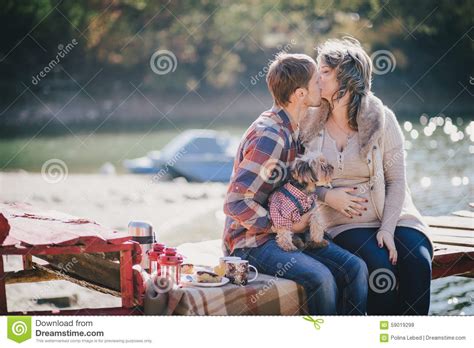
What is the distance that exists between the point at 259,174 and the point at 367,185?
1.77 feet

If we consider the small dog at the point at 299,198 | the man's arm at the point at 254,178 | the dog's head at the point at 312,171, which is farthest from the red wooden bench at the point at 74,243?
the dog's head at the point at 312,171

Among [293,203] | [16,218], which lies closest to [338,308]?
[293,203]

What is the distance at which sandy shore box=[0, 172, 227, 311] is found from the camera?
6.90 meters

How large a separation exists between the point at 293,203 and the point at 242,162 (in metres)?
0.26

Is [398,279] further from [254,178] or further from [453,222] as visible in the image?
[453,222]

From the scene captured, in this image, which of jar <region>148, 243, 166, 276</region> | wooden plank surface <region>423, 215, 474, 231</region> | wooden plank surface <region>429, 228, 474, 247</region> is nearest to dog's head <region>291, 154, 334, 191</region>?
jar <region>148, 243, 166, 276</region>

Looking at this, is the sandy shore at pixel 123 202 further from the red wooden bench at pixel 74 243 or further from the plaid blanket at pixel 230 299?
the plaid blanket at pixel 230 299

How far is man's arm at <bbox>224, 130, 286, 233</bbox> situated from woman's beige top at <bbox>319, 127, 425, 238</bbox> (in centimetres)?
31

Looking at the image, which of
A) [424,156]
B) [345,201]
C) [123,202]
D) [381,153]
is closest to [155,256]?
[345,201]

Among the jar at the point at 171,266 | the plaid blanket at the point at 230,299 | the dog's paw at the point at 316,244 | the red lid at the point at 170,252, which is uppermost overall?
the dog's paw at the point at 316,244

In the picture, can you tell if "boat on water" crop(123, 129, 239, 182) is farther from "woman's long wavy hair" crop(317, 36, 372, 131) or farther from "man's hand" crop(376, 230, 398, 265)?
"man's hand" crop(376, 230, 398, 265)

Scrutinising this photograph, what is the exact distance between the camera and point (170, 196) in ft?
34.5

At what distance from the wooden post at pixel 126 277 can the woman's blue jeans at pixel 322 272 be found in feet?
1.52

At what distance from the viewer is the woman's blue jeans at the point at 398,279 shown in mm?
3172
